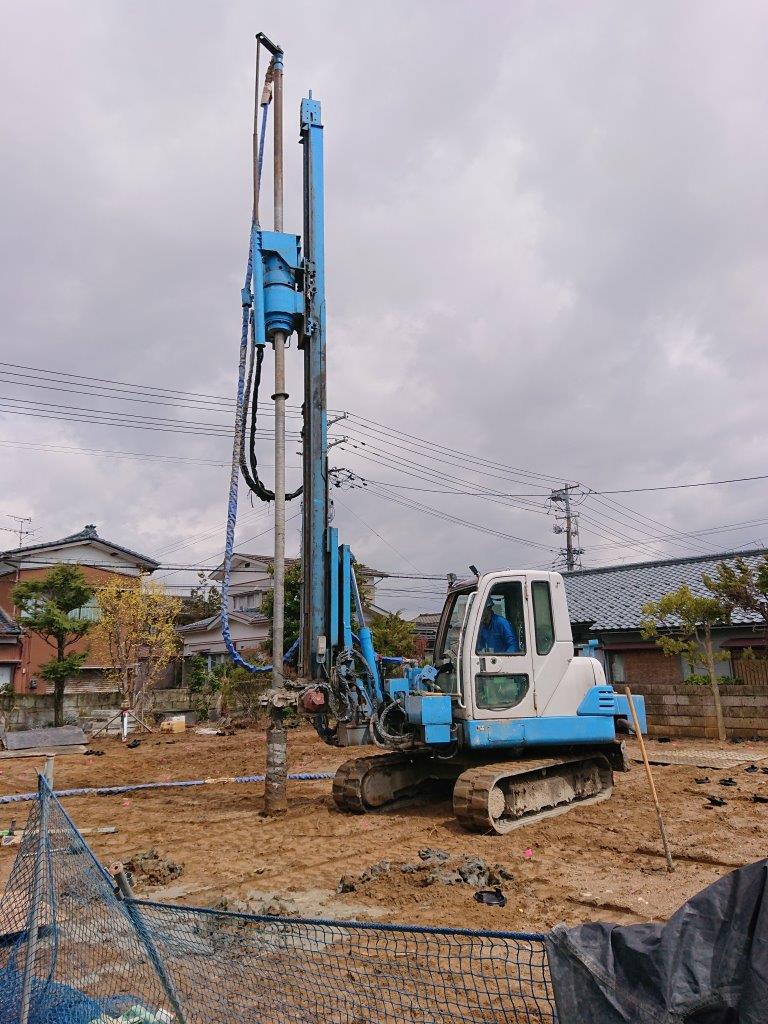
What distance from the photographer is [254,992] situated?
3.39m

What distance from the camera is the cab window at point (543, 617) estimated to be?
308 inches

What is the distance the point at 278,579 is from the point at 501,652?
241cm

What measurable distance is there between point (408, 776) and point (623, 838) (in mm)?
2504

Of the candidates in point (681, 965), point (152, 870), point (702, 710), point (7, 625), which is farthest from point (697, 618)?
point (7, 625)

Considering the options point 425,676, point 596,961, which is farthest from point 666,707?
point 596,961

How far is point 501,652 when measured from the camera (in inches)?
301

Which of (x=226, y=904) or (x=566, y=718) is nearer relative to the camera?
(x=226, y=904)

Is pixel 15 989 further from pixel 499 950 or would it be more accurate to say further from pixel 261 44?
pixel 261 44

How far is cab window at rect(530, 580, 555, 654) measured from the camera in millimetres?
7812

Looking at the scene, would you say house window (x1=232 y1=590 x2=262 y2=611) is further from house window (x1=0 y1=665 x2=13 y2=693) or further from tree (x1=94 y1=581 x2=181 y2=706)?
tree (x1=94 y1=581 x2=181 y2=706)

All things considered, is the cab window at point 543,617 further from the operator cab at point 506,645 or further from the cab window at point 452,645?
the cab window at point 452,645

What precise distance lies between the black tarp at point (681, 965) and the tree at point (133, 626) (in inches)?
786

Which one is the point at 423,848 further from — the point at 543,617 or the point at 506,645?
the point at 543,617

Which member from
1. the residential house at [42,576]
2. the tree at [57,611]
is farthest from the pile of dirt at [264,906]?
the residential house at [42,576]
